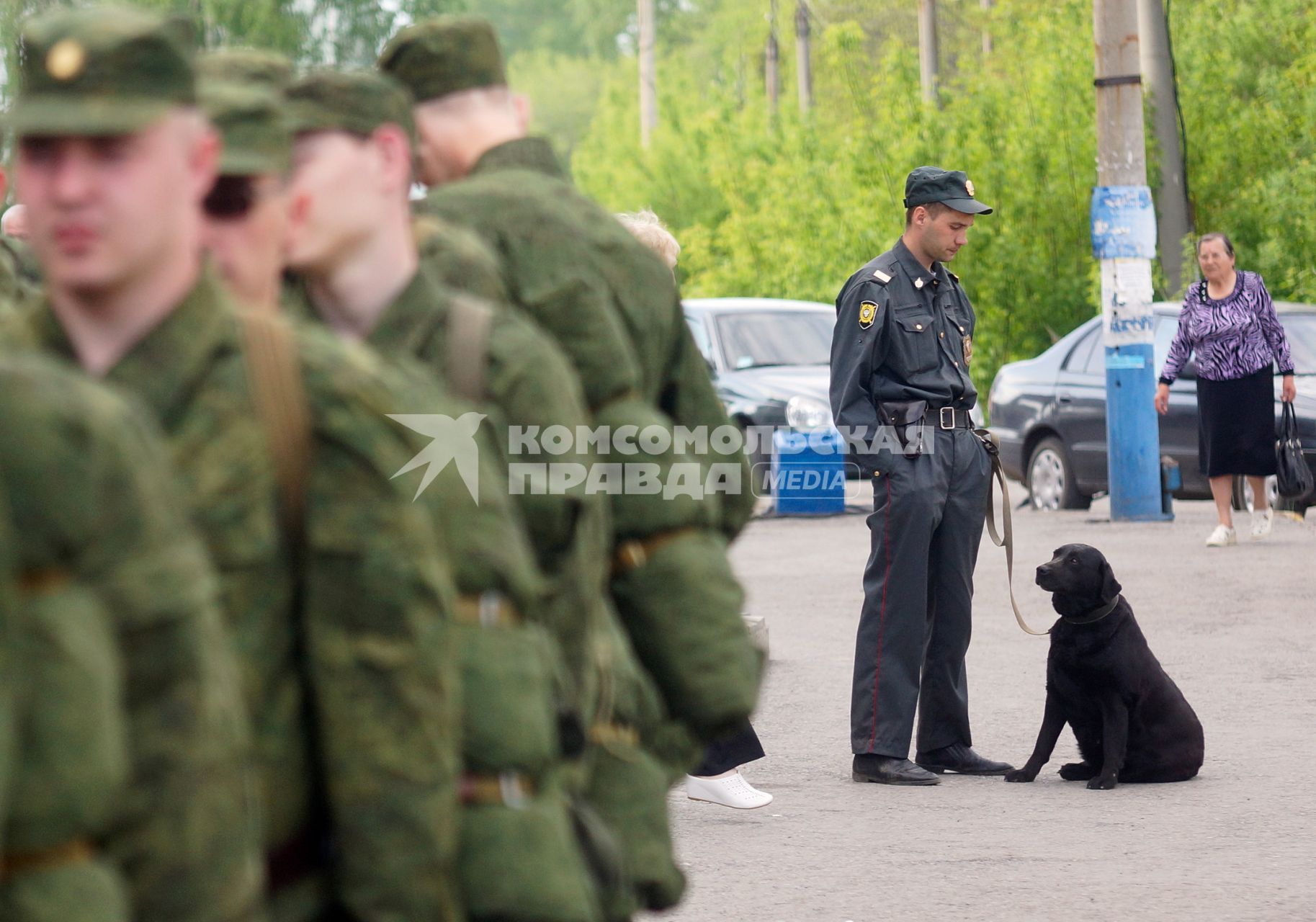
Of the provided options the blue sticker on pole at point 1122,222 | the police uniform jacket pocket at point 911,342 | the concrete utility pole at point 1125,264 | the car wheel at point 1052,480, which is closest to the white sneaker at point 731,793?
the police uniform jacket pocket at point 911,342

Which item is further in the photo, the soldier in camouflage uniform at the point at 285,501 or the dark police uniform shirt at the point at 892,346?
the dark police uniform shirt at the point at 892,346

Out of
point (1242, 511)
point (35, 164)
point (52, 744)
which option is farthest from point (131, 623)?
point (1242, 511)

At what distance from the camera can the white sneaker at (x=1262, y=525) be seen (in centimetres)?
1510

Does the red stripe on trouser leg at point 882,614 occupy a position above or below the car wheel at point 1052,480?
above

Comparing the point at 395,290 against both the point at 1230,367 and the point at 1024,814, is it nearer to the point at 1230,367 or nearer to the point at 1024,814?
the point at 1024,814

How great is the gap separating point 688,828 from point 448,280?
4075 mm

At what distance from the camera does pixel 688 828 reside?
702cm

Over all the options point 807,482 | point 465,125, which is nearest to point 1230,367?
point 807,482

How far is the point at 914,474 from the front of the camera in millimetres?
7586

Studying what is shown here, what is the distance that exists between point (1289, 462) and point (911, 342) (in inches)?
312

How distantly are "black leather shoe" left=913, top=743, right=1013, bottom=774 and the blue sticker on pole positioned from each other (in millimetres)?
9115

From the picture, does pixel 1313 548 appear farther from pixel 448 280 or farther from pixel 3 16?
pixel 3 16

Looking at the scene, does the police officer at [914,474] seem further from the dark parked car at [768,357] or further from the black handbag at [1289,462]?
the dark parked car at [768,357]

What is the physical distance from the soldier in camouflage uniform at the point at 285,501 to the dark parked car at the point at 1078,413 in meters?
14.4
